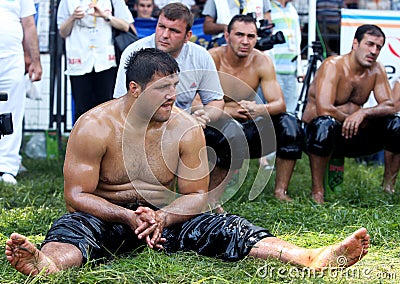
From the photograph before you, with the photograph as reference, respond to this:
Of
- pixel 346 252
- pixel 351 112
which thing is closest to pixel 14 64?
pixel 351 112

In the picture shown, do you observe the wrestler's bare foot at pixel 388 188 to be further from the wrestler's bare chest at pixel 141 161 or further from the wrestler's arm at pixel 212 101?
the wrestler's bare chest at pixel 141 161

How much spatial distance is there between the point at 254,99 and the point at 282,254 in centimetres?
262

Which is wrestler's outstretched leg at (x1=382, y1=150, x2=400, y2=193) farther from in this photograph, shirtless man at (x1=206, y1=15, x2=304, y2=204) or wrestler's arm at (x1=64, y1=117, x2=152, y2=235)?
wrestler's arm at (x1=64, y1=117, x2=152, y2=235)

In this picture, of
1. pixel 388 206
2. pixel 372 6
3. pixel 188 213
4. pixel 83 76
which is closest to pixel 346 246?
pixel 188 213

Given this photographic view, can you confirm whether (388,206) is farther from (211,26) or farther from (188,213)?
(211,26)

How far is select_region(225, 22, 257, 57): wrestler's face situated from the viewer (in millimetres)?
6180

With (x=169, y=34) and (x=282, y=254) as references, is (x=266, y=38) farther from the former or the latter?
(x=282, y=254)

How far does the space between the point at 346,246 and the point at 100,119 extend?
1.46m

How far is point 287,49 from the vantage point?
7.97 meters

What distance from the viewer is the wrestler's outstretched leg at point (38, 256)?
3295mm

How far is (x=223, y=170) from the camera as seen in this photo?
5863 mm

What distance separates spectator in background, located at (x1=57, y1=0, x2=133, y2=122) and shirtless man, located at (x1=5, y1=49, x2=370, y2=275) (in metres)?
2.74

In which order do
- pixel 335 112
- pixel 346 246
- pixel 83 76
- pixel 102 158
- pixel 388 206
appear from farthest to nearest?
1. pixel 83 76
2. pixel 335 112
3. pixel 388 206
4. pixel 102 158
5. pixel 346 246

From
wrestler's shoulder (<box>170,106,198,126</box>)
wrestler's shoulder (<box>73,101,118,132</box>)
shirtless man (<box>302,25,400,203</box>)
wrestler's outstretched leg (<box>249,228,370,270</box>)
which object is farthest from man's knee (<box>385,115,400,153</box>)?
wrestler's shoulder (<box>73,101,118,132</box>)
